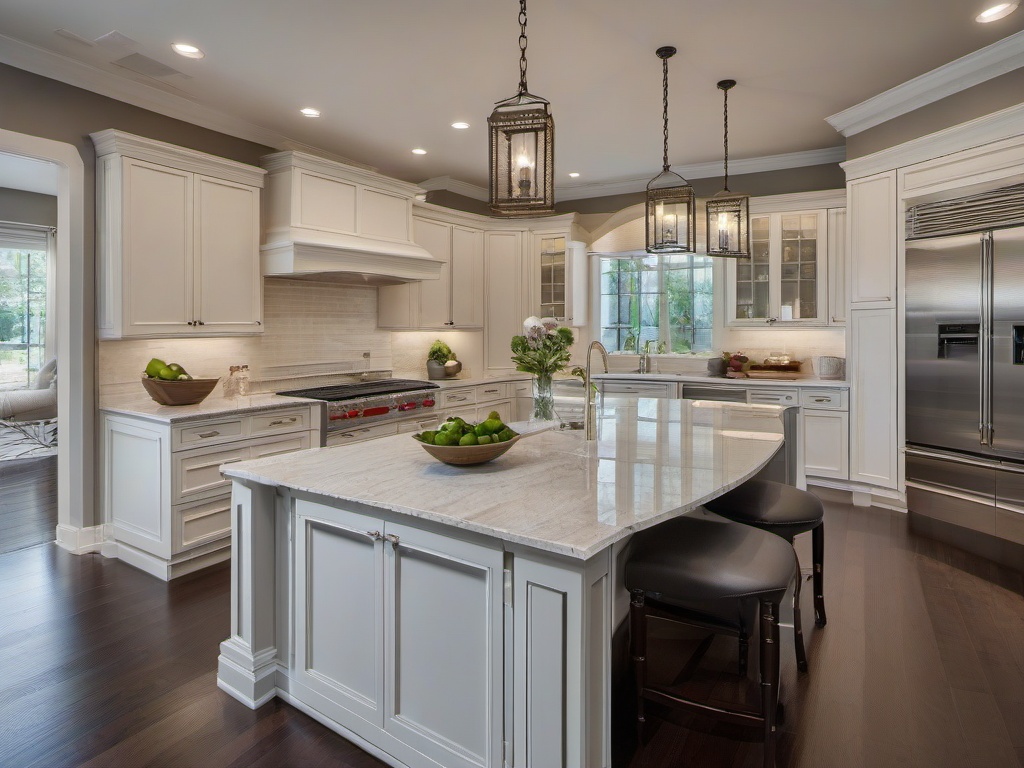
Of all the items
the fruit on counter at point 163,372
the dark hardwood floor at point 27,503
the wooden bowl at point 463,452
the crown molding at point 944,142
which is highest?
the crown molding at point 944,142

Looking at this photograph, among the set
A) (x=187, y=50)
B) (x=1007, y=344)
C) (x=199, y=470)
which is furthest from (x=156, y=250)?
(x=1007, y=344)

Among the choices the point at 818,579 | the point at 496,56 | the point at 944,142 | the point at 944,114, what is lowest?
the point at 818,579

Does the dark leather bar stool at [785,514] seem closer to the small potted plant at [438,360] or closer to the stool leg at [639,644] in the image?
the stool leg at [639,644]

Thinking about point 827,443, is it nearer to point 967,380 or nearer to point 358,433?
point 967,380

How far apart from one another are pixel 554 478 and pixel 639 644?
1.93 feet

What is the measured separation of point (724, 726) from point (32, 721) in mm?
2391

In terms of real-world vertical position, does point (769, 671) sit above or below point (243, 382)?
below

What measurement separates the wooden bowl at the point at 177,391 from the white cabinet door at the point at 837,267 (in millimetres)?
4972

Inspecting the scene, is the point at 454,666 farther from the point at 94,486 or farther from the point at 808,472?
the point at 808,472

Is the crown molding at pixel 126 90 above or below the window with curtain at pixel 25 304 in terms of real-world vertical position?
above

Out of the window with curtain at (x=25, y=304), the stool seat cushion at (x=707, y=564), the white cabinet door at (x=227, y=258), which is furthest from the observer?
the window with curtain at (x=25, y=304)

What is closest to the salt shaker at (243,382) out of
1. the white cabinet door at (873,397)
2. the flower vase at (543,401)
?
the flower vase at (543,401)

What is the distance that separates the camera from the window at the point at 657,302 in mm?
6246

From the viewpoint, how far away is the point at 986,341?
3.69m
